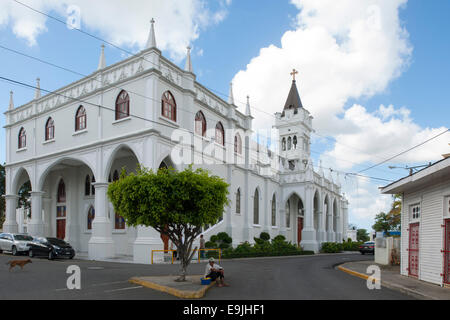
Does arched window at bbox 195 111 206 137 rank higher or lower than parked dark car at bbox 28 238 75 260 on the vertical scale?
higher

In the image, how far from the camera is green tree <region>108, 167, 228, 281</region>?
1270 cm

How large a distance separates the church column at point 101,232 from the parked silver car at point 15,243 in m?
4.02

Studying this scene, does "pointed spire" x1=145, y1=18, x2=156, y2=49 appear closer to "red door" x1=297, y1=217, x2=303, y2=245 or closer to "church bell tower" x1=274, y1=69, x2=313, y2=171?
"church bell tower" x1=274, y1=69, x2=313, y2=171

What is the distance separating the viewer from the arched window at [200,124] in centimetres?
2802

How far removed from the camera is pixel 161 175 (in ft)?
42.4

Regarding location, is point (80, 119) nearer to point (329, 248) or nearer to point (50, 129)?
point (50, 129)

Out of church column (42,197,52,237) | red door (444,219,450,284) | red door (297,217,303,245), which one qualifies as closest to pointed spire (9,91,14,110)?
church column (42,197,52,237)

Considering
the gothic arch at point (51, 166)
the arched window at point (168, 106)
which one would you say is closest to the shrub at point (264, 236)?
the arched window at point (168, 106)

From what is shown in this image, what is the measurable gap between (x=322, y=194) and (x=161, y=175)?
34902 mm

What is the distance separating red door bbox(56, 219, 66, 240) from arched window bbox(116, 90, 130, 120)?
11782mm

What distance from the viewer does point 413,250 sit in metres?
16.2

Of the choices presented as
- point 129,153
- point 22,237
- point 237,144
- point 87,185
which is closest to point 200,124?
point 129,153

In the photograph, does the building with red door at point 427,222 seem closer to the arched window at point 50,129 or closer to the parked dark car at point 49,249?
the parked dark car at point 49,249

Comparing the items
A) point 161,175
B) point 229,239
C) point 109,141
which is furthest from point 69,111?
point 161,175
